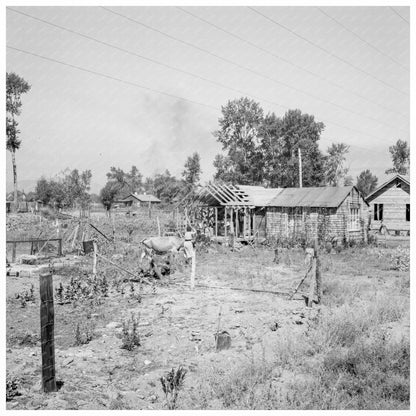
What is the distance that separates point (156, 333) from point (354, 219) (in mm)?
22292

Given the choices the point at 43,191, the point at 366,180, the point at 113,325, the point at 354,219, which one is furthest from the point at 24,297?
the point at 366,180

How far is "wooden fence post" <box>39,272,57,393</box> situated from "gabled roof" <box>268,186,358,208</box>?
21.7 metres

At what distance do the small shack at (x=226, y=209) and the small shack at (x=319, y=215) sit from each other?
1036 millimetres

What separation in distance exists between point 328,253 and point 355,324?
14.5 meters

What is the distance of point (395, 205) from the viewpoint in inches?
1209

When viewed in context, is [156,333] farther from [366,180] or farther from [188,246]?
[366,180]

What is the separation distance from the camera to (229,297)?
11.2m

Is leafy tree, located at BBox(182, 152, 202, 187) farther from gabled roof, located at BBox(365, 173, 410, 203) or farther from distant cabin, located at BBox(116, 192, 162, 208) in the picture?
gabled roof, located at BBox(365, 173, 410, 203)

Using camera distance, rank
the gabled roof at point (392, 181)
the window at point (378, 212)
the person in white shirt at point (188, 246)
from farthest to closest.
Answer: the window at point (378, 212) < the gabled roof at point (392, 181) < the person in white shirt at point (188, 246)

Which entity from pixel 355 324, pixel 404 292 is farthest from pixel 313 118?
pixel 355 324

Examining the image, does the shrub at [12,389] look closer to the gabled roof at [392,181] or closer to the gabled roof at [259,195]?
the gabled roof at [259,195]

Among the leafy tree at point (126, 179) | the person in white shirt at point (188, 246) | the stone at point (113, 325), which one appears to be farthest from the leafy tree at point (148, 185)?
the stone at point (113, 325)

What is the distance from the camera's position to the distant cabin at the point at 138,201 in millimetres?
77688

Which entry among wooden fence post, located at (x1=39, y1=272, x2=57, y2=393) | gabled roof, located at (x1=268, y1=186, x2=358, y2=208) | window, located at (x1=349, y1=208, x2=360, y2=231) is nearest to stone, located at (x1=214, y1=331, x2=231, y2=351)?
wooden fence post, located at (x1=39, y1=272, x2=57, y2=393)
